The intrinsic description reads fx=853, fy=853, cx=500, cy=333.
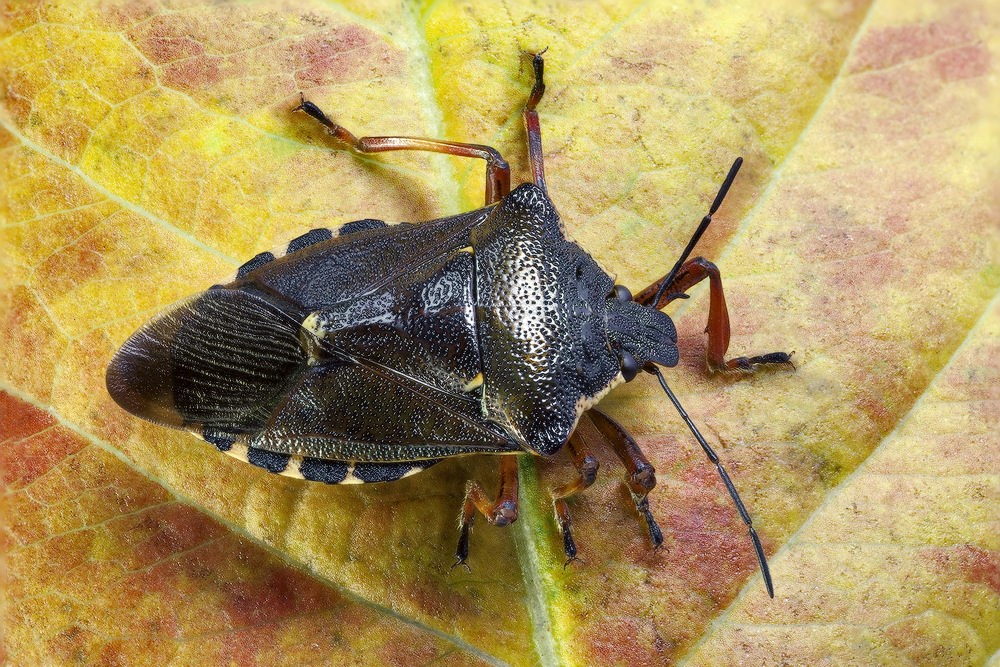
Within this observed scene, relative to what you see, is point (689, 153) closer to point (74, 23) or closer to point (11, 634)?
point (74, 23)

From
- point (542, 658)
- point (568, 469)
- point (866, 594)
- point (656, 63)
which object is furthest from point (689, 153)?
point (542, 658)

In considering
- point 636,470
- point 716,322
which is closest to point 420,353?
point 636,470

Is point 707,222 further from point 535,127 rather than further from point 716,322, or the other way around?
point 535,127

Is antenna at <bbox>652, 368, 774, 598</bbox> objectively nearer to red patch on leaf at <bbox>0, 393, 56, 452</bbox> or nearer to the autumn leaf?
the autumn leaf

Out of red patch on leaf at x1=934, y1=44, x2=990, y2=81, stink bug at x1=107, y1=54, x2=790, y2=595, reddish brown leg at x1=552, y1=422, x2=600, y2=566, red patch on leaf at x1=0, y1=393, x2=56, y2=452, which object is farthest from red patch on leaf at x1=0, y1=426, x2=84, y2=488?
red patch on leaf at x1=934, y1=44, x2=990, y2=81

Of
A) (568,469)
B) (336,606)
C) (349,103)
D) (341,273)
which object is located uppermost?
(349,103)
